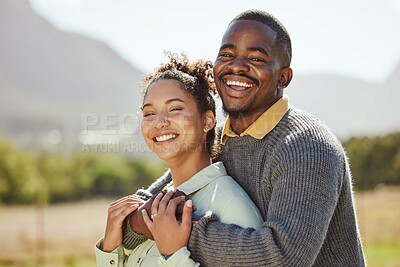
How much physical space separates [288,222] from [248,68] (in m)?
0.82

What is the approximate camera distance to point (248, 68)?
295cm

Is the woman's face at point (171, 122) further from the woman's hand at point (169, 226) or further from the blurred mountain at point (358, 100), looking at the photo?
the blurred mountain at point (358, 100)

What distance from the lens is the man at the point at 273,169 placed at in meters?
2.53

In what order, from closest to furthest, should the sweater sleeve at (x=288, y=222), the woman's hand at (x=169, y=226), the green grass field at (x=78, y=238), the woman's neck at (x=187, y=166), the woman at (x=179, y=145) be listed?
the sweater sleeve at (x=288, y=222), the woman's hand at (x=169, y=226), the woman at (x=179, y=145), the woman's neck at (x=187, y=166), the green grass field at (x=78, y=238)

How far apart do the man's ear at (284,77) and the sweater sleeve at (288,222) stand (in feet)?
1.47

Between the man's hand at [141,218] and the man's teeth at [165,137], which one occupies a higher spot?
the man's teeth at [165,137]

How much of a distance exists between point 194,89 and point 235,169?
1.60ft

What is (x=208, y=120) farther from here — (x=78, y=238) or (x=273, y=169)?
(x=78, y=238)

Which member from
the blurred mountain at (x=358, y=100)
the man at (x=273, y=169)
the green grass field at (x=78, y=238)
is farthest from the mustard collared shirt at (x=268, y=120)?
the blurred mountain at (x=358, y=100)

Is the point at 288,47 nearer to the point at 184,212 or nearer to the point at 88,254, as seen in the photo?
the point at 184,212

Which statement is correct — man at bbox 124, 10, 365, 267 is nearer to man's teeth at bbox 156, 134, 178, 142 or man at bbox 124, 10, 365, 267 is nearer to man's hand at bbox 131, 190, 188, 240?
man's hand at bbox 131, 190, 188, 240

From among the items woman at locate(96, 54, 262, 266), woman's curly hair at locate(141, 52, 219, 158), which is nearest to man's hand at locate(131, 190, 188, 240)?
woman at locate(96, 54, 262, 266)

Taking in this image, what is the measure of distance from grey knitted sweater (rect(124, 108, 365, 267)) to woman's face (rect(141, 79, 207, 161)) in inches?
12.3

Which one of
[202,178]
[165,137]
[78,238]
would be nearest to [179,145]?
[165,137]
